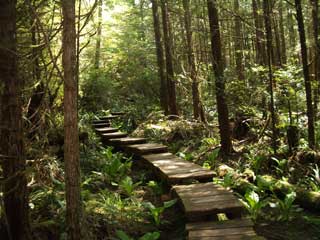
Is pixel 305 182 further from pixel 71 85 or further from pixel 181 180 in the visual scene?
pixel 71 85

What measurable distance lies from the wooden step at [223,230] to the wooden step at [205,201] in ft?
0.58

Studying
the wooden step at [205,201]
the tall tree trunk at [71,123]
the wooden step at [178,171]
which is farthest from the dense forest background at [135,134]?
the wooden step at [205,201]

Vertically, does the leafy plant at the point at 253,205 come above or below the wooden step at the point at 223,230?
below

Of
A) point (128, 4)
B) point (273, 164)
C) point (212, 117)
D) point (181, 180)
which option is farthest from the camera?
point (128, 4)

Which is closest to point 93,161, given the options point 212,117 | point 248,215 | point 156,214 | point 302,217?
point 156,214

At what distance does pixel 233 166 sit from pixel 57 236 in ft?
18.4

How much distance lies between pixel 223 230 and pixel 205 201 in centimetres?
89

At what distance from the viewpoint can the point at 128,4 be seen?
28328mm

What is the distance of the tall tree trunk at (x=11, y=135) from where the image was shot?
157 inches

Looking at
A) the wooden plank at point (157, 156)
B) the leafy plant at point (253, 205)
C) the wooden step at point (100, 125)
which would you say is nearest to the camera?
the leafy plant at point (253, 205)

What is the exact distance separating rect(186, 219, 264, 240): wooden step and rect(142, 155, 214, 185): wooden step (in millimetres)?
1871

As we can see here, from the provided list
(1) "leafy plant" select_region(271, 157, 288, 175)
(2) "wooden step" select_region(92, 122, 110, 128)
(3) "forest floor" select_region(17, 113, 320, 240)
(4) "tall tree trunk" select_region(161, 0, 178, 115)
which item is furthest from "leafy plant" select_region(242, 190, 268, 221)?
(2) "wooden step" select_region(92, 122, 110, 128)

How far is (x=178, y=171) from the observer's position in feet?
23.7

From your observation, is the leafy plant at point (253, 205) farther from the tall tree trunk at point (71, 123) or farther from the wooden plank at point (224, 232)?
the tall tree trunk at point (71, 123)
